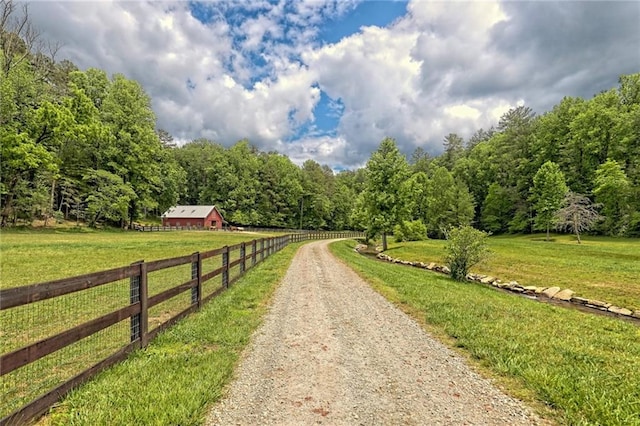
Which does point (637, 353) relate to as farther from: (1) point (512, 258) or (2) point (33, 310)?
(1) point (512, 258)

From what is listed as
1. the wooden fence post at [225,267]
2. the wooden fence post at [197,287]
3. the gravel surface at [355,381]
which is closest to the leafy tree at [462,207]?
the wooden fence post at [225,267]

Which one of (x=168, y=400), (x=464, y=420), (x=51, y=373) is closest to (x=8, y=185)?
(x=51, y=373)

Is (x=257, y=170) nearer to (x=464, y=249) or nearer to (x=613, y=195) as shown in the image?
(x=613, y=195)

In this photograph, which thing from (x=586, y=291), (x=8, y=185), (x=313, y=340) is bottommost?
(x=586, y=291)

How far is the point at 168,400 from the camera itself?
3.23m

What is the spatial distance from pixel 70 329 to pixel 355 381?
311 centimetres

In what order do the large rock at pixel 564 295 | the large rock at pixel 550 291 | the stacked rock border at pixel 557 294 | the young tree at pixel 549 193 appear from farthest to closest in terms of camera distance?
the young tree at pixel 549 193 < the large rock at pixel 550 291 < the large rock at pixel 564 295 < the stacked rock border at pixel 557 294

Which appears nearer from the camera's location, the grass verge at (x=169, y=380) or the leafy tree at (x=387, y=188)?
the grass verge at (x=169, y=380)

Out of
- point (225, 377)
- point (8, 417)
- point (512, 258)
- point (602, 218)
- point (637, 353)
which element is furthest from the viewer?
point (602, 218)

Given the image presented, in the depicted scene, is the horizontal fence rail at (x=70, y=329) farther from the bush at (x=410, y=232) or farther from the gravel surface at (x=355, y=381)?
the bush at (x=410, y=232)

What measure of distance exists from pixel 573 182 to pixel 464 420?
195 ft

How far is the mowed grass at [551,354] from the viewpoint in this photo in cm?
338

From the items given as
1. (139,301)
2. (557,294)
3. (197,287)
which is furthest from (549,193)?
(139,301)

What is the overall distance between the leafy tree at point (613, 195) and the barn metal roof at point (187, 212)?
192 feet
